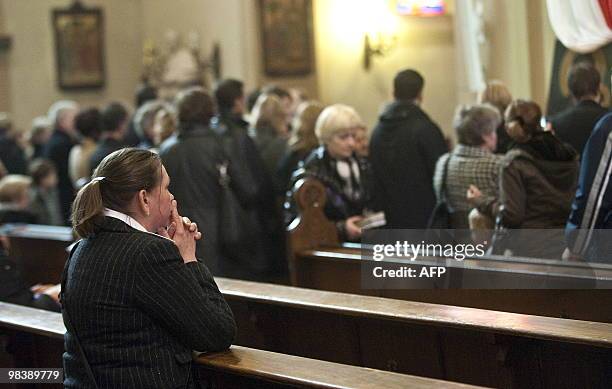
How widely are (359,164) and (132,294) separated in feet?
10.8

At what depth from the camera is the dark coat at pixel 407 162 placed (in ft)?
20.6

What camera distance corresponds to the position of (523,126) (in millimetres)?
5254

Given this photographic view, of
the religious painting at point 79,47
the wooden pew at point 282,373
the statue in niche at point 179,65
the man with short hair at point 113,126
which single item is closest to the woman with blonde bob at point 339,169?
the man with short hair at point 113,126

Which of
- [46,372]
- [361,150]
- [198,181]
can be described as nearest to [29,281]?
[198,181]

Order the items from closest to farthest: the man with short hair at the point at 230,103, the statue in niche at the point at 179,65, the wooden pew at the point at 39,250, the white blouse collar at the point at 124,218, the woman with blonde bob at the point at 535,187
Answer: the white blouse collar at the point at 124,218 → the woman with blonde bob at the point at 535,187 → the man with short hair at the point at 230,103 → the wooden pew at the point at 39,250 → the statue in niche at the point at 179,65

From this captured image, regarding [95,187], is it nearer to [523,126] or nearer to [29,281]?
[523,126]

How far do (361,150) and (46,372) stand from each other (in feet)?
8.76

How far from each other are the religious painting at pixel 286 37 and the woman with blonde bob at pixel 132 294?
961cm

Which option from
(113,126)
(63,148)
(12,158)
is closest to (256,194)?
(113,126)

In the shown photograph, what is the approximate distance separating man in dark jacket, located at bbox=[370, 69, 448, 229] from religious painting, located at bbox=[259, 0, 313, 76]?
6.71 meters

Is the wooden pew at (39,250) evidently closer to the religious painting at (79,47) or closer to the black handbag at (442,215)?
the black handbag at (442,215)

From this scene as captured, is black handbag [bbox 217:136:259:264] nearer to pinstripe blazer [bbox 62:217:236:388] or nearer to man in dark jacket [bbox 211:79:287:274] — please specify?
man in dark jacket [bbox 211:79:287:274]

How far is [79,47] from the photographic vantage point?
16.0 m

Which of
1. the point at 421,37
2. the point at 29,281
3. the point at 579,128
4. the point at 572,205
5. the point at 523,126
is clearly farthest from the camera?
the point at 421,37
